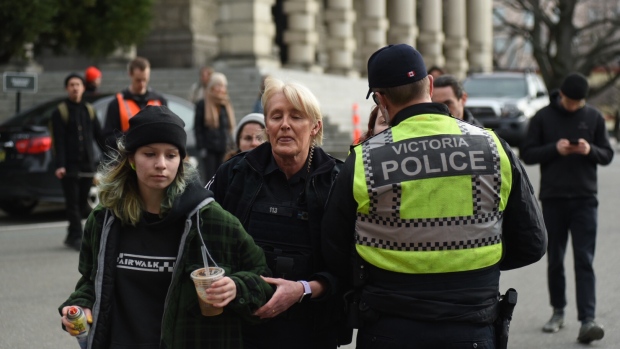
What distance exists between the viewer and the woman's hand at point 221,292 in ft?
12.6

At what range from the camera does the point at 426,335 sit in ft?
12.8

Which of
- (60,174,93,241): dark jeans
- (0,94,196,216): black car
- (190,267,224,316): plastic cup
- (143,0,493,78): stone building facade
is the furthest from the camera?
(143,0,493,78): stone building facade

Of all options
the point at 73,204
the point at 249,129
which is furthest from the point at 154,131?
the point at 73,204

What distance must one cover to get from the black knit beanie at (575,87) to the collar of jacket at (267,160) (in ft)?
13.3

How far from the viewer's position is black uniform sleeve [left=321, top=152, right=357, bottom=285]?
13.1 ft

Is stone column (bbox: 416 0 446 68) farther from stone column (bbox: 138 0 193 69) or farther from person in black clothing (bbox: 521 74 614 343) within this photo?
person in black clothing (bbox: 521 74 614 343)

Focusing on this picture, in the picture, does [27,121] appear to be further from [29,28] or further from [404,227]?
[404,227]

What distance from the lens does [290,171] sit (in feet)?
14.5

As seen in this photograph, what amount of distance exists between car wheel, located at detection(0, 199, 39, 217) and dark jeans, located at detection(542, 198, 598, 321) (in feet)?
30.3

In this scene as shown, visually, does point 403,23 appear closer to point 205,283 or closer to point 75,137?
point 75,137

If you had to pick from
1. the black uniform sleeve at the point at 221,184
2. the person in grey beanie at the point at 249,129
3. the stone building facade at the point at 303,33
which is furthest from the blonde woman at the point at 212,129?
the stone building facade at the point at 303,33

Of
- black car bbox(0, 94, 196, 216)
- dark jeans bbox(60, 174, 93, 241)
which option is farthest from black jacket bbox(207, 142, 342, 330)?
black car bbox(0, 94, 196, 216)

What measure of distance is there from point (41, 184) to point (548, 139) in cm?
783

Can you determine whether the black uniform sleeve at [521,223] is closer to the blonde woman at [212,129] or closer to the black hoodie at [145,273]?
the black hoodie at [145,273]
